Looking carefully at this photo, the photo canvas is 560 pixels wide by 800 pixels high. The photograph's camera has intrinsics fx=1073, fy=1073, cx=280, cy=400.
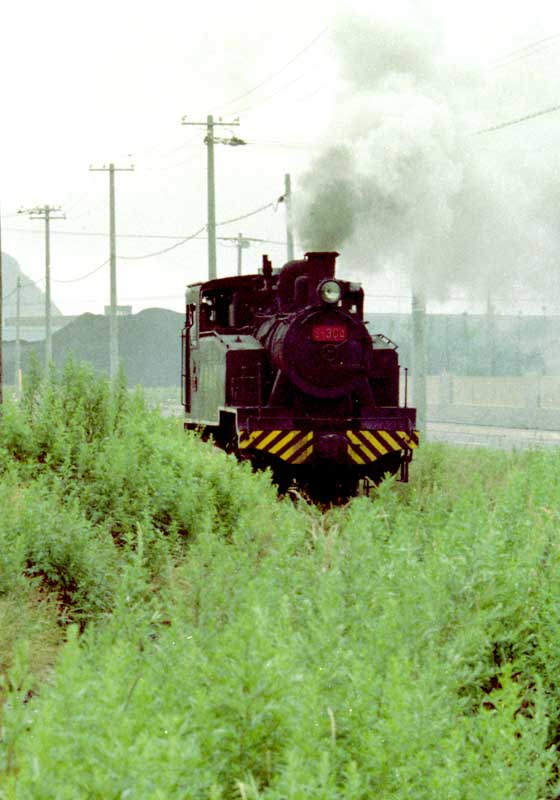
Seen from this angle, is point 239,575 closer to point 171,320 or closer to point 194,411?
point 194,411

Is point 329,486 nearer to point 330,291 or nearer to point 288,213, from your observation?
point 330,291

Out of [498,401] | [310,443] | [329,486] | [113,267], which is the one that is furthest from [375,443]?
[498,401]

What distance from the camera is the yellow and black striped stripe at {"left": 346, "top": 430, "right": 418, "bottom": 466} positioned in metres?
14.0

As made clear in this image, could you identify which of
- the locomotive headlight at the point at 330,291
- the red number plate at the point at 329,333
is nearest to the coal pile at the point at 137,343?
the red number plate at the point at 329,333

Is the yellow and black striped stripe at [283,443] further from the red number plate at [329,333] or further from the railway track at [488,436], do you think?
the railway track at [488,436]

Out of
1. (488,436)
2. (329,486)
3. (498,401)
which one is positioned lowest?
(488,436)

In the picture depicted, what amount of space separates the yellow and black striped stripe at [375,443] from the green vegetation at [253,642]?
9.00ft

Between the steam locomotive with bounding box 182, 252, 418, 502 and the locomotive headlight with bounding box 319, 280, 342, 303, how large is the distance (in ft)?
0.04

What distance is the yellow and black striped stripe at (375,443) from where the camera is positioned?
14001 millimetres

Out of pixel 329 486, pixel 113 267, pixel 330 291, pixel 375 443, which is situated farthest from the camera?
pixel 113 267

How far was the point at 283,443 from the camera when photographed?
13758 millimetres

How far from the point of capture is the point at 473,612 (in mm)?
5973

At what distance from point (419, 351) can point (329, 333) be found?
8160 millimetres

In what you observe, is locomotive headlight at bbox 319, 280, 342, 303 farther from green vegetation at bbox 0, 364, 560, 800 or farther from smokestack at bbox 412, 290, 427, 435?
smokestack at bbox 412, 290, 427, 435
